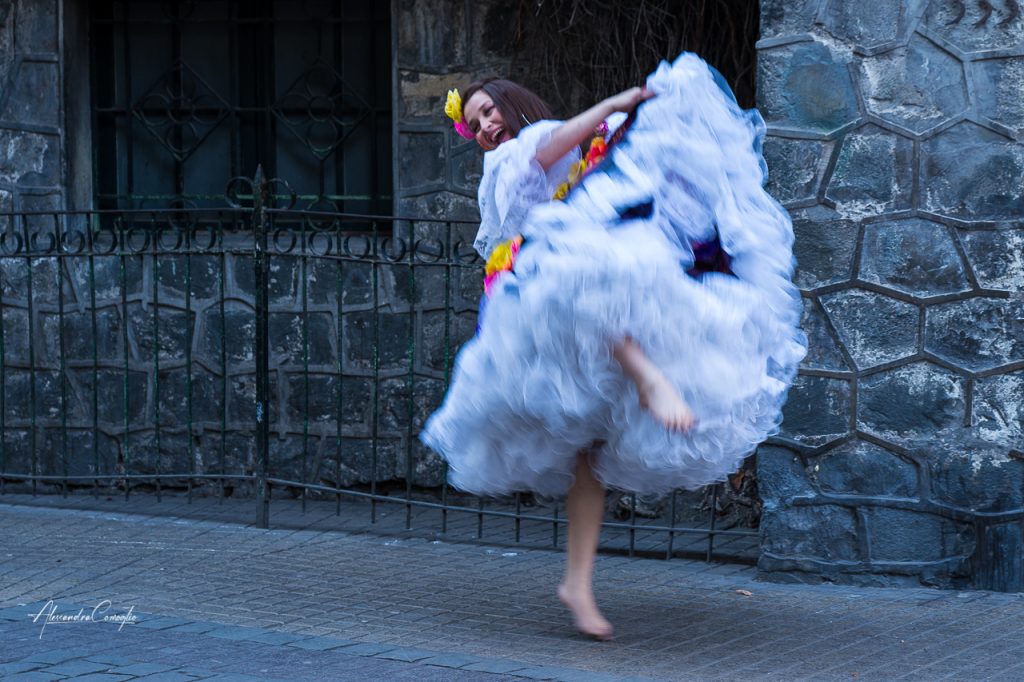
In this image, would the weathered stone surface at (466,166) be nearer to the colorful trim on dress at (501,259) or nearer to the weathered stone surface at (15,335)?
the weathered stone surface at (15,335)

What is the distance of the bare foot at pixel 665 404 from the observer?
3.82m

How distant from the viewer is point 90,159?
7.36 m

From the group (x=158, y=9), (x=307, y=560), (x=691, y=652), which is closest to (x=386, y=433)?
(x=307, y=560)

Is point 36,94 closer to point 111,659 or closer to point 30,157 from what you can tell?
point 30,157

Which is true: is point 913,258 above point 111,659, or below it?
above

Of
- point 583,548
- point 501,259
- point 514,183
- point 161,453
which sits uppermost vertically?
point 514,183

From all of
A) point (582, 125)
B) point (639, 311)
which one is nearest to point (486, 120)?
point (582, 125)

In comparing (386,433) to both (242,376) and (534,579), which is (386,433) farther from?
(534,579)

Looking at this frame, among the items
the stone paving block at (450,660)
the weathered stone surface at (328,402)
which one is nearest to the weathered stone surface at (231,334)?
the weathered stone surface at (328,402)

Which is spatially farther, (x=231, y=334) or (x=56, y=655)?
(x=231, y=334)

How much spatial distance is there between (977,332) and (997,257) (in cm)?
26

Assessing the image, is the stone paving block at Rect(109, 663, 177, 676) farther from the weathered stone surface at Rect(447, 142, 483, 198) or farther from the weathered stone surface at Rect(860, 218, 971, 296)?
the weathered stone surface at Rect(447, 142, 483, 198)

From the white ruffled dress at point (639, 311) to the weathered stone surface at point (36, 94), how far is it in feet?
11.9

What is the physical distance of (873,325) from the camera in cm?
504
